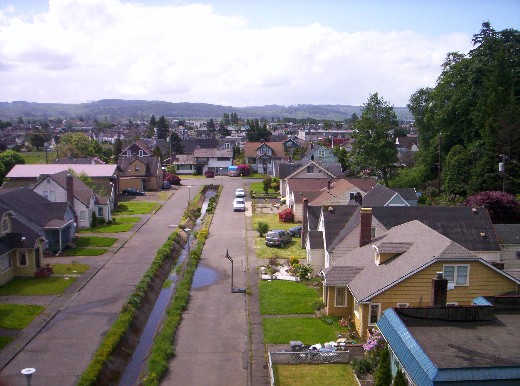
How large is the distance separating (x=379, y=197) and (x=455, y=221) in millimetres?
11355

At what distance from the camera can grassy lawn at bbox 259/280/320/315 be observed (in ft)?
94.2

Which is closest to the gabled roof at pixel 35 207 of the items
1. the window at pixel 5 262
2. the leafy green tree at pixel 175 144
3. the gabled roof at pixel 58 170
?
the window at pixel 5 262

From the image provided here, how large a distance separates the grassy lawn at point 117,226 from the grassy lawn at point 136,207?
12.8 ft

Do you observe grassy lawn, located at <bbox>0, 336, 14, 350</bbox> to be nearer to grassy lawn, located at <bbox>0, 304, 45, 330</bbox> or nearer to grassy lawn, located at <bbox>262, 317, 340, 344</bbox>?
grassy lawn, located at <bbox>0, 304, 45, 330</bbox>

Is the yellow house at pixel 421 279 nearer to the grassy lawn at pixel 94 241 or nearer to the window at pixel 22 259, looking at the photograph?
the window at pixel 22 259

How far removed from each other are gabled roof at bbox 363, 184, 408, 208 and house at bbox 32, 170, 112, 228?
23.7m

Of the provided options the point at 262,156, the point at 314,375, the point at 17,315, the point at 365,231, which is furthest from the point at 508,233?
the point at 262,156

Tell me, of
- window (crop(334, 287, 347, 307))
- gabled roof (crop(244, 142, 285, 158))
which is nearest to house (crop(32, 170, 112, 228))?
window (crop(334, 287, 347, 307))

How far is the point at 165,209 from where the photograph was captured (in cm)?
5956

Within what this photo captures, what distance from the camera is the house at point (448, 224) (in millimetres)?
33531

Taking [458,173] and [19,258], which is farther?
[458,173]

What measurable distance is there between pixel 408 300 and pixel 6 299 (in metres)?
20.9

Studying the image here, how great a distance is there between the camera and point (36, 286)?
106ft

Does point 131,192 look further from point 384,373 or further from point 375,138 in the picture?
point 384,373
